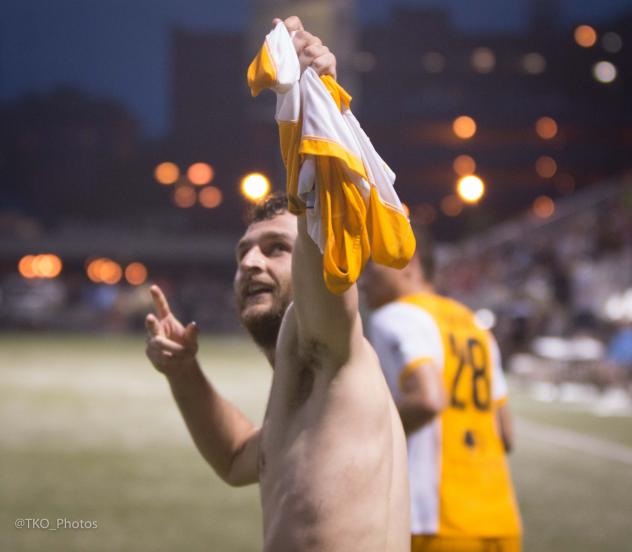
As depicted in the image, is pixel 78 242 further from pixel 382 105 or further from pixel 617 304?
pixel 617 304

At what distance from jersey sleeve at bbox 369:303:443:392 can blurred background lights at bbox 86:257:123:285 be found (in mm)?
71221

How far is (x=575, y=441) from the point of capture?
12836 millimetres

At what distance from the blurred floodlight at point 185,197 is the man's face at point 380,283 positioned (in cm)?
7348

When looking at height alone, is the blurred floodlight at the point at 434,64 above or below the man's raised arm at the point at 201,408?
above

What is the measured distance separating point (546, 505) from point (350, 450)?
23.3 feet

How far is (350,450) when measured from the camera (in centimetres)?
244

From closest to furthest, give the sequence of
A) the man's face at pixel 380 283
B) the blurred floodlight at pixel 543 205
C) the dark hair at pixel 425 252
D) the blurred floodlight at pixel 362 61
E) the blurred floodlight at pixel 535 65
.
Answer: the man's face at pixel 380 283 → the dark hair at pixel 425 252 → the blurred floodlight at pixel 362 61 → the blurred floodlight at pixel 535 65 → the blurred floodlight at pixel 543 205

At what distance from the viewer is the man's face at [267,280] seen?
A: 2814 mm

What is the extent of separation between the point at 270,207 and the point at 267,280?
28cm

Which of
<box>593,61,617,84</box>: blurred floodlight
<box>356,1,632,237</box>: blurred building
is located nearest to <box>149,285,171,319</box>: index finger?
<box>593,61,617,84</box>: blurred floodlight

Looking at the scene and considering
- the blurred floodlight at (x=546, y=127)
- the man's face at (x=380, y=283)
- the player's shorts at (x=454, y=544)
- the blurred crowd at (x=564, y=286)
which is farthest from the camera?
the blurred floodlight at (x=546, y=127)

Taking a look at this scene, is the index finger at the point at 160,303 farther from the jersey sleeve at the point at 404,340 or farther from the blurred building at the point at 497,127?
the blurred building at the point at 497,127

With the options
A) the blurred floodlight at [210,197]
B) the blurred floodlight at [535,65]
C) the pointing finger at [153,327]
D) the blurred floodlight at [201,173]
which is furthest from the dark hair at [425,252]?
the blurred floodlight at [201,173]

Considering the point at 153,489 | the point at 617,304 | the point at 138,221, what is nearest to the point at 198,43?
the point at 138,221
